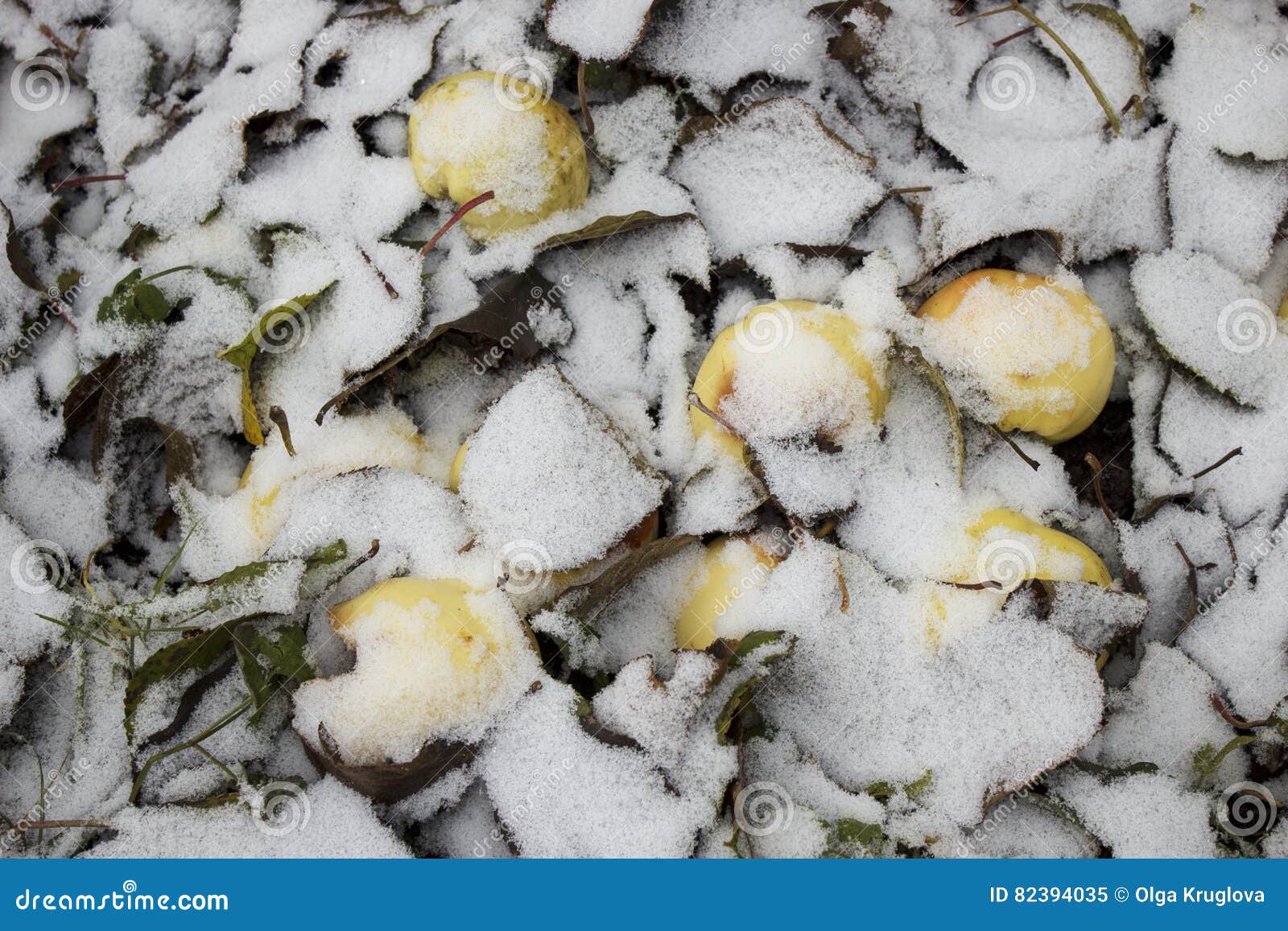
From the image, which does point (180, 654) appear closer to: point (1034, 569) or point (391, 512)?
point (391, 512)

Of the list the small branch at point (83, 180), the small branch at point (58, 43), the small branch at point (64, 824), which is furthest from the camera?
the small branch at point (58, 43)

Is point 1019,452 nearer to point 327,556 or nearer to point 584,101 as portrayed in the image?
point 584,101

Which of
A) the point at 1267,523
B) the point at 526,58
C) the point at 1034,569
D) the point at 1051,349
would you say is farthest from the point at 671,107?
the point at 1267,523

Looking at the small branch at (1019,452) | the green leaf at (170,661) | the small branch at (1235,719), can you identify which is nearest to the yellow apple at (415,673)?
the green leaf at (170,661)

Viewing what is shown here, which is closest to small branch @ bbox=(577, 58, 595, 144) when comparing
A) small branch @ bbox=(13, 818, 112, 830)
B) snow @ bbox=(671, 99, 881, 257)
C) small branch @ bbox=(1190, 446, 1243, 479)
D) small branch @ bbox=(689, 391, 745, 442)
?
snow @ bbox=(671, 99, 881, 257)

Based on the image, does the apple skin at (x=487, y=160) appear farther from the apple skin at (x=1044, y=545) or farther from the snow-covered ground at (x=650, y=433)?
the apple skin at (x=1044, y=545)

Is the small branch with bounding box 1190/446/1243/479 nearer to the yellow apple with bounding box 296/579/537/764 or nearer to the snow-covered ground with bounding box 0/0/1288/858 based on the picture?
the snow-covered ground with bounding box 0/0/1288/858

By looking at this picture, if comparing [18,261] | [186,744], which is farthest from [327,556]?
[18,261]
